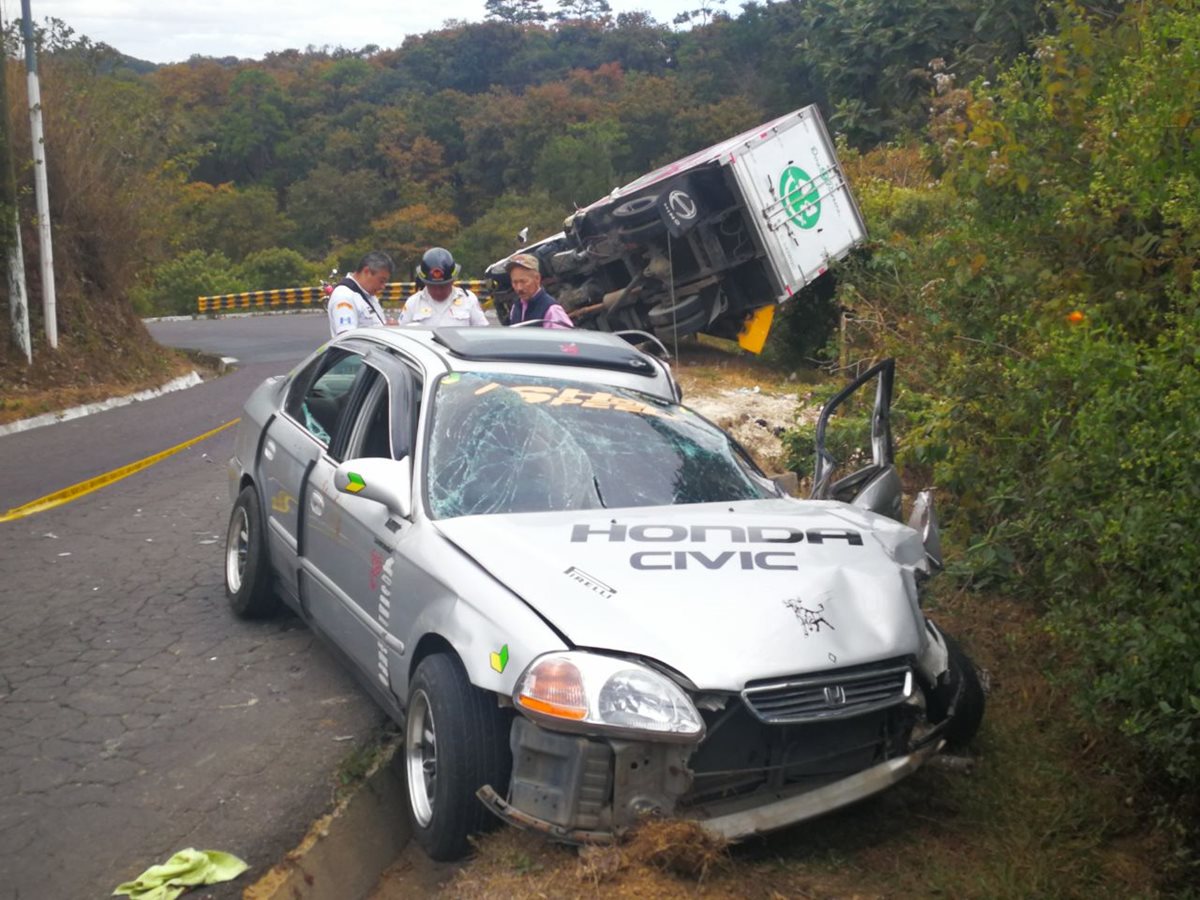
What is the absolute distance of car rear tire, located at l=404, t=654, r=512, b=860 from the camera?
4211 millimetres

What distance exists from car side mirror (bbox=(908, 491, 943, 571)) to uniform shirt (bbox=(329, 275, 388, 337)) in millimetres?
4293

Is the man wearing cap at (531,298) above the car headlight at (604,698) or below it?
above

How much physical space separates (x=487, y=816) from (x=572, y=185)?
59273 mm

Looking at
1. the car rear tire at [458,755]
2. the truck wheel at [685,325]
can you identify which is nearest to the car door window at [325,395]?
the car rear tire at [458,755]

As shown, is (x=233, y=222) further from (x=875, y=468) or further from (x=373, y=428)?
(x=875, y=468)

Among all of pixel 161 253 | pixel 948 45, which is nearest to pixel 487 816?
pixel 161 253

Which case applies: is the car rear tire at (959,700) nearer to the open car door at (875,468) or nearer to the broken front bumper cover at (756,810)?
the broken front bumper cover at (756,810)

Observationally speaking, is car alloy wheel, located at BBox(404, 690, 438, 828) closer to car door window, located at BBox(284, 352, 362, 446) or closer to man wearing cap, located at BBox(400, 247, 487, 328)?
car door window, located at BBox(284, 352, 362, 446)

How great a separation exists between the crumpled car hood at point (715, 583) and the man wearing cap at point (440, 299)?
13.8 ft

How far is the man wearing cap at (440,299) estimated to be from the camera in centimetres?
889

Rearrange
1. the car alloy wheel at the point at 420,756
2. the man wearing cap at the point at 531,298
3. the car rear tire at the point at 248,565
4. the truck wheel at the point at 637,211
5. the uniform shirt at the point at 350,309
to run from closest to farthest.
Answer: the car alloy wheel at the point at 420,756, the car rear tire at the point at 248,565, the man wearing cap at the point at 531,298, the uniform shirt at the point at 350,309, the truck wheel at the point at 637,211

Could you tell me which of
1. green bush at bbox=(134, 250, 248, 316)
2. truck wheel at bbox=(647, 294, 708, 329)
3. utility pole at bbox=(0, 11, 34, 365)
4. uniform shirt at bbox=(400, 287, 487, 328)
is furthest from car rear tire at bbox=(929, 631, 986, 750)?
green bush at bbox=(134, 250, 248, 316)

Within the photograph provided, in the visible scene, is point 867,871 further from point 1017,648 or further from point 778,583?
point 1017,648

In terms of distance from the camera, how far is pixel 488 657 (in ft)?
→ 13.8
